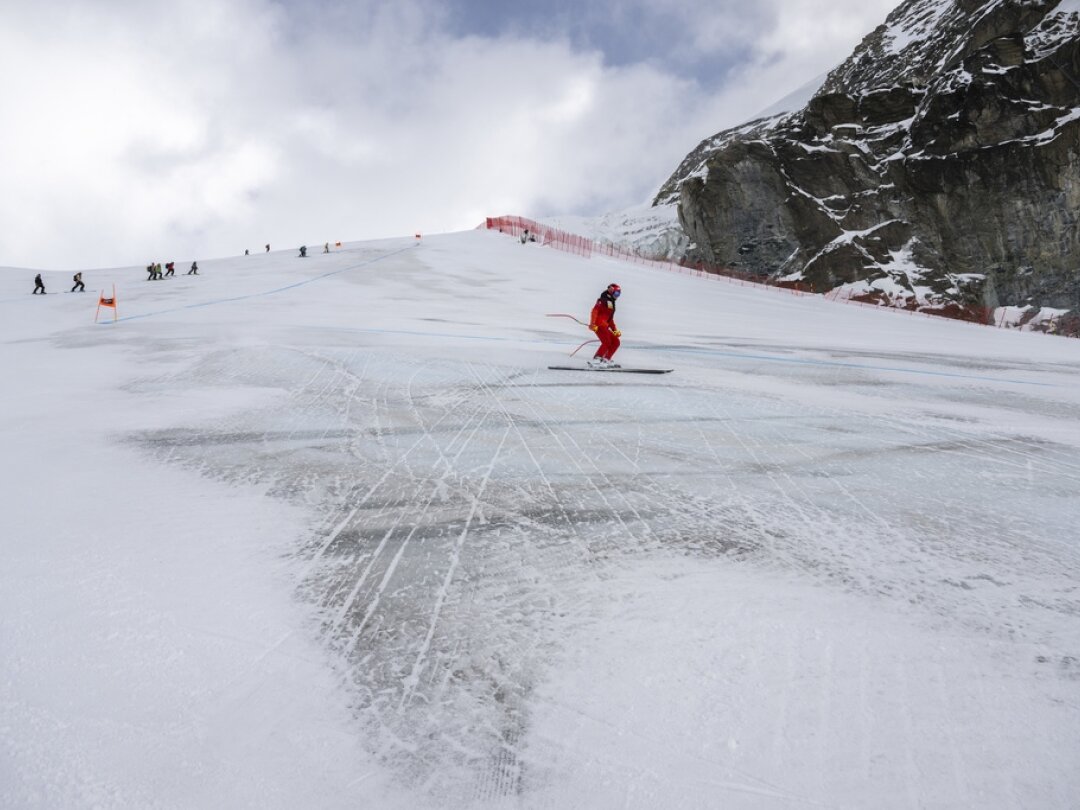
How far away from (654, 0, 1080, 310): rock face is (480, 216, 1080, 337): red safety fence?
14.0 feet

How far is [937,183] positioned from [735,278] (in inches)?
1164

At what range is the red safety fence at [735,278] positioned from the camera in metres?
25.3

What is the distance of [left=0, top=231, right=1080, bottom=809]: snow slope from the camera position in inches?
64.8

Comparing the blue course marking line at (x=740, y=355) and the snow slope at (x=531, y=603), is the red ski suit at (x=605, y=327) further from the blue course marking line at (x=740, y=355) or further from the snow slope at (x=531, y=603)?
the snow slope at (x=531, y=603)

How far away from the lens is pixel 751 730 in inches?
69.5

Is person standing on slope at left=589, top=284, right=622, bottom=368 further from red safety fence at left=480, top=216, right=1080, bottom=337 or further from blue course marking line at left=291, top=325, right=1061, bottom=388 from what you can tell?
red safety fence at left=480, top=216, right=1080, bottom=337

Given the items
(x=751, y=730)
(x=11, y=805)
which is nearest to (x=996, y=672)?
(x=751, y=730)

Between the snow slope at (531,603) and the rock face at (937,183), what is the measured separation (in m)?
52.0

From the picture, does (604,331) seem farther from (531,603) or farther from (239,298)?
(239,298)

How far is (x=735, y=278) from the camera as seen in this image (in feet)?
107

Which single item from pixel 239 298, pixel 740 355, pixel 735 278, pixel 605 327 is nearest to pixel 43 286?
pixel 239 298

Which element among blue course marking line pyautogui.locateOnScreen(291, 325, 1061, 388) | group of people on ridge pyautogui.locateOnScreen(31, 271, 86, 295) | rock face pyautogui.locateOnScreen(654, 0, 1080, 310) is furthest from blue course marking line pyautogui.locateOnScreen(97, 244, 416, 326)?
rock face pyautogui.locateOnScreen(654, 0, 1080, 310)

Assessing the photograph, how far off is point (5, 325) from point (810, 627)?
15355 mm

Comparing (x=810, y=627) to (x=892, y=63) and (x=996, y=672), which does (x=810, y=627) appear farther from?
(x=892, y=63)
